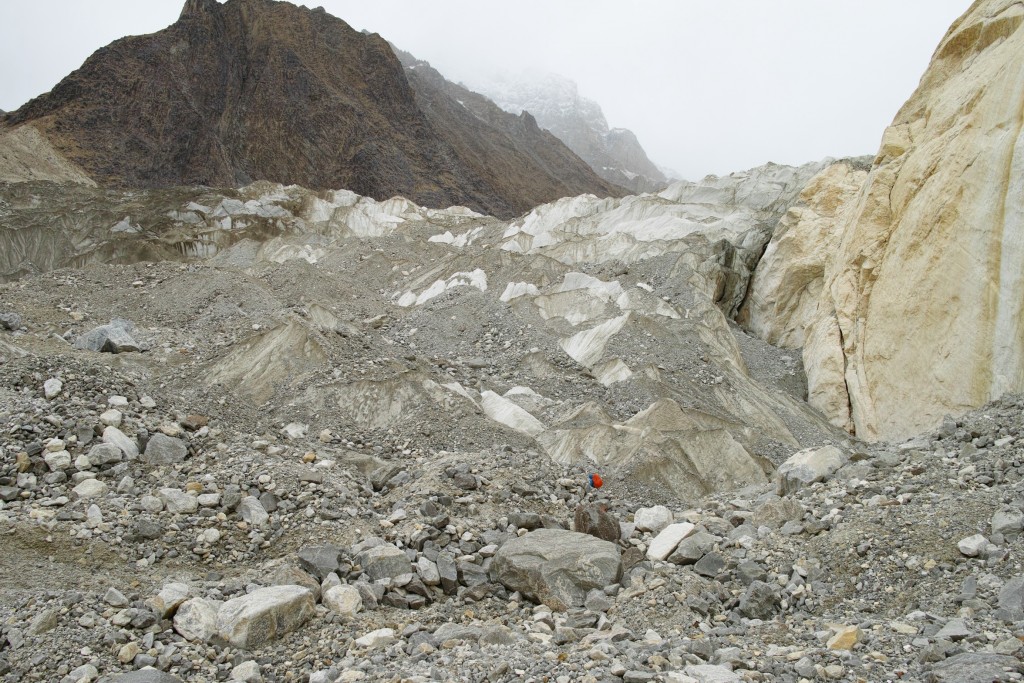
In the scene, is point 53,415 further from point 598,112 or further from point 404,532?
point 598,112

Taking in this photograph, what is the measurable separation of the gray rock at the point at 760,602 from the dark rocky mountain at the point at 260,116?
43907mm

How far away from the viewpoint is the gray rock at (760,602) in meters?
5.01

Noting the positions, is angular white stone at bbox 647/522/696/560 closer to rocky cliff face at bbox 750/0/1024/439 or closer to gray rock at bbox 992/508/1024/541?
gray rock at bbox 992/508/1024/541

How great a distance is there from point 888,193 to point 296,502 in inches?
478

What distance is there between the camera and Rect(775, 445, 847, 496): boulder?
22.4ft

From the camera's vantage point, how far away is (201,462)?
6.59 meters

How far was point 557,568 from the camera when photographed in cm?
554

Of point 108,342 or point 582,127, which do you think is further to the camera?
point 582,127

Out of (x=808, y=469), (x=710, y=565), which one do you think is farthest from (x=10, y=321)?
(x=808, y=469)

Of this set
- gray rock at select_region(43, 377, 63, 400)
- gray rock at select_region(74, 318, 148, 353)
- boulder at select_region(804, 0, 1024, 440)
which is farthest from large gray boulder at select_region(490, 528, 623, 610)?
gray rock at select_region(74, 318, 148, 353)

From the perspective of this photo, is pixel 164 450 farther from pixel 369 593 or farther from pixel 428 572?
pixel 428 572

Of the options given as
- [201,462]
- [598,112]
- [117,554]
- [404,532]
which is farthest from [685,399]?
[598,112]

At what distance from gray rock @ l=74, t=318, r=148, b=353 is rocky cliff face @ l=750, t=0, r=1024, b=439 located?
12068 mm

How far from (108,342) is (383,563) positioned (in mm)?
8496
